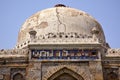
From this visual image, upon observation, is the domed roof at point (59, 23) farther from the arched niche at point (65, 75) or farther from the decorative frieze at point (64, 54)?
the arched niche at point (65, 75)

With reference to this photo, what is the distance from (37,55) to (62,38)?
141 cm

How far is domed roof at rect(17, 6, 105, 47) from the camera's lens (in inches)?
603

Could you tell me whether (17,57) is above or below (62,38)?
below

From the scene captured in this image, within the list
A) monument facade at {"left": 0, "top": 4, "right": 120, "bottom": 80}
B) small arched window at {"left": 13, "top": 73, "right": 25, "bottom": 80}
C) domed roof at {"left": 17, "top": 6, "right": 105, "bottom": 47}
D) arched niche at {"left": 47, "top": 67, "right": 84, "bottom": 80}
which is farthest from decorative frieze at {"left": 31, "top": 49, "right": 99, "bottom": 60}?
domed roof at {"left": 17, "top": 6, "right": 105, "bottom": 47}

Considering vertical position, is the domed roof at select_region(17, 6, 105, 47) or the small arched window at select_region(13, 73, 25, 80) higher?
the domed roof at select_region(17, 6, 105, 47)

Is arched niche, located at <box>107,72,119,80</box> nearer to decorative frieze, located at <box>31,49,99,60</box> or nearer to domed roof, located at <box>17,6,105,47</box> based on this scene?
decorative frieze, located at <box>31,49,99,60</box>

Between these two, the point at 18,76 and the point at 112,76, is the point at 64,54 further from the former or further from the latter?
the point at 112,76

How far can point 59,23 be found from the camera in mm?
15492

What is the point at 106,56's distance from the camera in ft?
44.7

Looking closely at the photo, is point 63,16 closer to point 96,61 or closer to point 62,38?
point 62,38

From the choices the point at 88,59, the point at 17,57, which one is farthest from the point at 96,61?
the point at 17,57

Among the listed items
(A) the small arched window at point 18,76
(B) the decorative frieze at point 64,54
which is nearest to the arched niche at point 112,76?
(B) the decorative frieze at point 64,54

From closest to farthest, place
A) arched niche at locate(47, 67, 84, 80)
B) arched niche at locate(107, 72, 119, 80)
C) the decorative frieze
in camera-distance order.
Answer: arched niche at locate(47, 67, 84, 80), the decorative frieze, arched niche at locate(107, 72, 119, 80)

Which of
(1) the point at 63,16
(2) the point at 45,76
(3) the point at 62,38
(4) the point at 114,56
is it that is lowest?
(2) the point at 45,76
